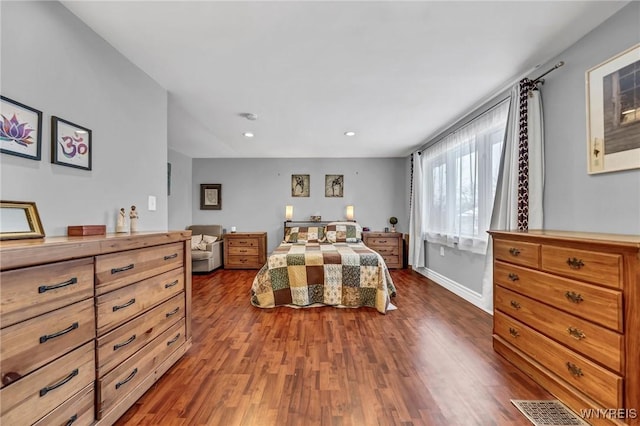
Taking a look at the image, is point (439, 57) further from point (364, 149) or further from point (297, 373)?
point (364, 149)

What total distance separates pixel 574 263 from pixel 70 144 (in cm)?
297

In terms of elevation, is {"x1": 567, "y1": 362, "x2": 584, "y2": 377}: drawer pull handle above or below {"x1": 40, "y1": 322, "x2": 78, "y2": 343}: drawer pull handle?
below

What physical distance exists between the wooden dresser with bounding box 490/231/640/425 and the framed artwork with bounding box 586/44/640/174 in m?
0.57

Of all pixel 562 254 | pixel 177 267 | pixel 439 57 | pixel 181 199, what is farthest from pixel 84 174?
pixel 181 199

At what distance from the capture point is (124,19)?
1.67 meters

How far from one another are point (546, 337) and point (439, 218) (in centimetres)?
276

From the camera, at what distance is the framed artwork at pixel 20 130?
49.7 inches

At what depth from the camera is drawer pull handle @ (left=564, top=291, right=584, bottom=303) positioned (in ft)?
4.65

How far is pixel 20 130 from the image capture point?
4.36 feet

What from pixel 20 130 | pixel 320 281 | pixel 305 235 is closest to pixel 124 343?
pixel 20 130

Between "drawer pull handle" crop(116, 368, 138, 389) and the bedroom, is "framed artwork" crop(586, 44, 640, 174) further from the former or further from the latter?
"drawer pull handle" crop(116, 368, 138, 389)

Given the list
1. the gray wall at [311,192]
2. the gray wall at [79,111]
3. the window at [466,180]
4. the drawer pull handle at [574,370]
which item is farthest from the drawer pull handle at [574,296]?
the gray wall at [311,192]

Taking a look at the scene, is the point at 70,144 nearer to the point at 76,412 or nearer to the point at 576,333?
the point at 76,412

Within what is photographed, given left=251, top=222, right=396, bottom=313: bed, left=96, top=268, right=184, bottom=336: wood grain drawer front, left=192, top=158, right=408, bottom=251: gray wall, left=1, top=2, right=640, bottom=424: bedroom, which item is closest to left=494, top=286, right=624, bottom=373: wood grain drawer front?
left=1, top=2, right=640, bottom=424: bedroom
